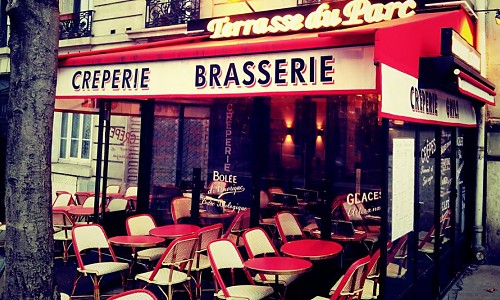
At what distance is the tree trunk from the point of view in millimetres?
3361

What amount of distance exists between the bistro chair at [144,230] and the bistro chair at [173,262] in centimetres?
54

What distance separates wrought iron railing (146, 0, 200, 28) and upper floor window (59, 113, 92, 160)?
3437mm

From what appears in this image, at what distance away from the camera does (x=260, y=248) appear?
5668 millimetres

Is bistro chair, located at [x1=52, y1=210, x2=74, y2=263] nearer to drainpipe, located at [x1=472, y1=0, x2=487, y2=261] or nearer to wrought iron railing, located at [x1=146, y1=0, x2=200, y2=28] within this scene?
wrought iron railing, located at [x1=146, y1=0, x2=200, y2=28]

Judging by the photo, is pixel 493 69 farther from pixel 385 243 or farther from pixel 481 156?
pixel 385 243

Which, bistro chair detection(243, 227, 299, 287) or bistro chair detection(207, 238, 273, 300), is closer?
bistro chair detection(207, 238, 273, 300)

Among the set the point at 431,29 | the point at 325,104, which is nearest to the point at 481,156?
the point at 325,104

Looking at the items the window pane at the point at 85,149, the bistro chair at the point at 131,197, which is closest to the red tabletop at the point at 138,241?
the bistro chair at the point at 131,197

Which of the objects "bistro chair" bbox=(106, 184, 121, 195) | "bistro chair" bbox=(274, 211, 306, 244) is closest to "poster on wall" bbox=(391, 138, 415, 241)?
"bistro chair" bbox=(274, 211, 306, 244)

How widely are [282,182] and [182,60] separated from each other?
342 cm

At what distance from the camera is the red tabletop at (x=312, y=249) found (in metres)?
5.27

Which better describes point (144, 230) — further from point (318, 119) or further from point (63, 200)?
point (318, 119)

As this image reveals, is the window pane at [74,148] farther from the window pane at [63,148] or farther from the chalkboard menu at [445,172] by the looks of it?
the chalkboard menu at [445,172]

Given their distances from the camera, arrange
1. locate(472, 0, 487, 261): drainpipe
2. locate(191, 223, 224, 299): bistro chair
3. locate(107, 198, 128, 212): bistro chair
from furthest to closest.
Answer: locate(107, 198, 128, 212): bistro chair
locate(472, 0, 487, 261): drainpipe
locate(191, 223, 224, 299): bistro chair
